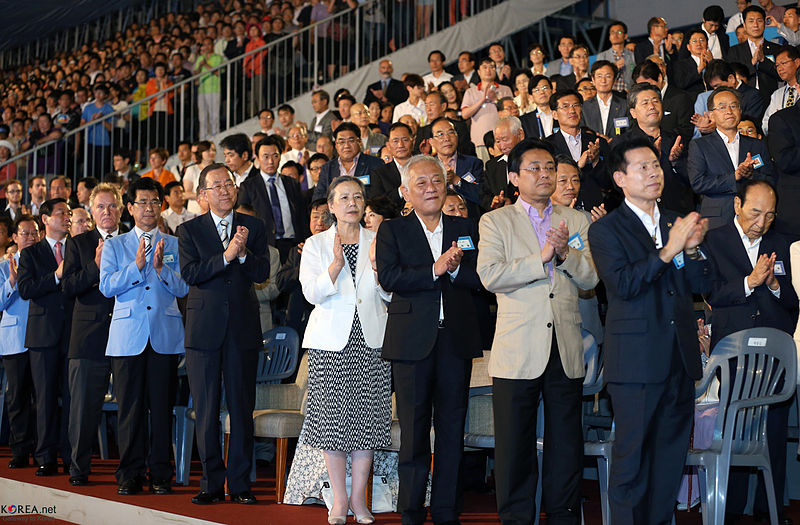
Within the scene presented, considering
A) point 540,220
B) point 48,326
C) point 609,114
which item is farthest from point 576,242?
point 48,326

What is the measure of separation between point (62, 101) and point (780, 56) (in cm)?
966

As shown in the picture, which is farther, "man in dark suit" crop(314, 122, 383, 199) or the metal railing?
the metal railing

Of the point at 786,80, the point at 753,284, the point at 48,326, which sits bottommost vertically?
the point at 48,326

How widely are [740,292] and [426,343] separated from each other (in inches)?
64.0

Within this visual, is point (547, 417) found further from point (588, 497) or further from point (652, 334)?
point (588, 497)

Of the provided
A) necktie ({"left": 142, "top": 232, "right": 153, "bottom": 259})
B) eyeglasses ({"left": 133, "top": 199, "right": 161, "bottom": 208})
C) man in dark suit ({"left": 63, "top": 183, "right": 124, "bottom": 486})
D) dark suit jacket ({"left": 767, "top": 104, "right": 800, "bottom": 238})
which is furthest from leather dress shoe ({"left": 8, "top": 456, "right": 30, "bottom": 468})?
dark suit jacket ({"left": 767, "top": 104, "right": 800, "bottom": 238})

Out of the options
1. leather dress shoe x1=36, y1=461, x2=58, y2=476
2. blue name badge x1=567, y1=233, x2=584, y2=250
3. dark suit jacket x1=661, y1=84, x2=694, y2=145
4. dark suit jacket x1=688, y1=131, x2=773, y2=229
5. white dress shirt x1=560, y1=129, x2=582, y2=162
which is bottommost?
leather dress shoe x1=36, y1=461, x2=58, y2=476

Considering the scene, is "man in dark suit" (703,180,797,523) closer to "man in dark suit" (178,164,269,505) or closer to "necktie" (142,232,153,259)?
"man in dark suit" (178,164,269,505)

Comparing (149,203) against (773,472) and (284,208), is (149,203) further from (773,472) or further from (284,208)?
(773,472)

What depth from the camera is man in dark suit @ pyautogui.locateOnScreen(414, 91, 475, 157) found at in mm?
7992

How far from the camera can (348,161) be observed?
25.0 feet

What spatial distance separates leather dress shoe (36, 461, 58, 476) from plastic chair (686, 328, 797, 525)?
4.07 m

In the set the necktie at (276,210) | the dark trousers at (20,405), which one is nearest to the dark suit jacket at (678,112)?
the necktie at (276,210)

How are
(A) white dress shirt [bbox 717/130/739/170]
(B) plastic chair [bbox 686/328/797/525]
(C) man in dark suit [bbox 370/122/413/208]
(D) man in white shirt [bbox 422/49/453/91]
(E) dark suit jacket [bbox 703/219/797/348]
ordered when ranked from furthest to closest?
1. (D) man in white shirt [bbox 422/49/453/91]
2. (C) man in dark suit [bbox 370/122/413/208]
3. (A) white dress shirt [bbox 717/130/739/170]
4. (E) dark suit jacket [bbox 703/219/797/348]
5. (B) plastic chair [bbox 686/328/797/525]
